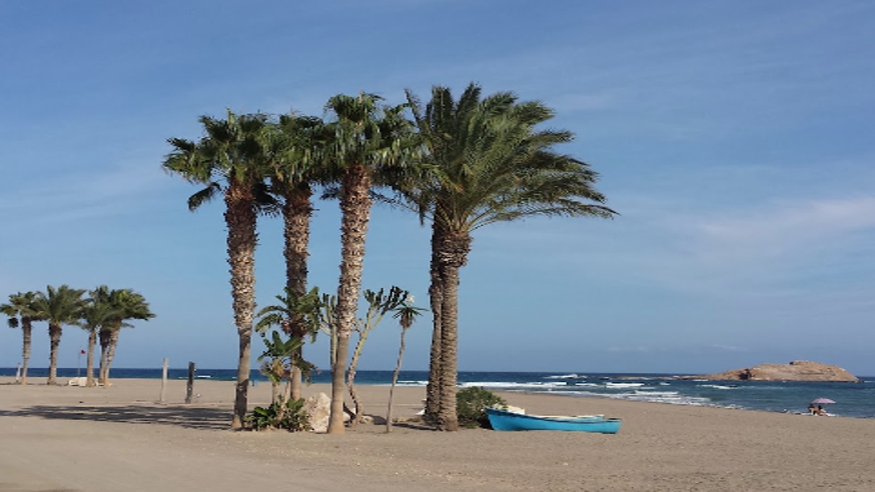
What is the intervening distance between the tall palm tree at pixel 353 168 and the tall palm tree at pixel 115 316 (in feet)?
127

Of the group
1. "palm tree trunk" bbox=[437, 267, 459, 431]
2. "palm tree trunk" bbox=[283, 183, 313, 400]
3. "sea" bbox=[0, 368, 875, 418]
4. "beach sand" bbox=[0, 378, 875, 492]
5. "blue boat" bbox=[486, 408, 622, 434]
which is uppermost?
"palm tree trunk" bbox=[283, 183, 313, 400]

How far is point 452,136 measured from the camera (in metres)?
23.0

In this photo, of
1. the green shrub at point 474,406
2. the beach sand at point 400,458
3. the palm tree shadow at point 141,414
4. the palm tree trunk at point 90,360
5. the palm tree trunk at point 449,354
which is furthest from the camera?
the palm tree trunk at point 90,360

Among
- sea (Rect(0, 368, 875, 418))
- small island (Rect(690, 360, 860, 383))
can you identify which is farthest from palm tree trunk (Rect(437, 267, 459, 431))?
small island (Rect(690, 360, 860, 383))

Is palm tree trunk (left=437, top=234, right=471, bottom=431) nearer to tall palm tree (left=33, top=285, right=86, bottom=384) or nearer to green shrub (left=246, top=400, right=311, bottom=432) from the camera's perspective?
green shrub (left=246, top=400, right=311, bottom=432)

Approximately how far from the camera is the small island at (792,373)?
142625mm

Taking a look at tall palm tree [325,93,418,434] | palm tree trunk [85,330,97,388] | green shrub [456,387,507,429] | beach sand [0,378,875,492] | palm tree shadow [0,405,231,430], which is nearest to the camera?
beach sand [0,378,875,492]

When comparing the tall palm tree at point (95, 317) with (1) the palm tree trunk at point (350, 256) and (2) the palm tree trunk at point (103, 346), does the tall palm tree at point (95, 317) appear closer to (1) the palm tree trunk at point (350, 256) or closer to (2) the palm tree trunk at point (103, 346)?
(2) the palm tree trunk at point (103, 346)

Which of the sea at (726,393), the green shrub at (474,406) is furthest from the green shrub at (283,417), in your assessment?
the sea at (726,393)

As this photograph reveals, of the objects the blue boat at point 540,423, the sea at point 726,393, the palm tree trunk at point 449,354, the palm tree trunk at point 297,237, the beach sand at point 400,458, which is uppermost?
the palm tree trunk at point 297,237

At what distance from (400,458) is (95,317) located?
44327 mm

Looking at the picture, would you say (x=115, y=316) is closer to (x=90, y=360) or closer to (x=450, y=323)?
(x=90, y=360)

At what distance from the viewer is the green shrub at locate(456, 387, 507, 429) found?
24828 mm

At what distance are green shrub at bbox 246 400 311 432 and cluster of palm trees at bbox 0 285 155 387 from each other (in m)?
37.2
